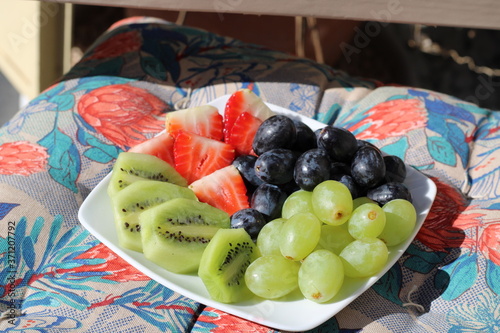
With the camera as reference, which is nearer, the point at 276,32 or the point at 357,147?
the point at 357,147

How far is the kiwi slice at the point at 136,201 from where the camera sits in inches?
33.4

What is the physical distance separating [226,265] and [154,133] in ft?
1.47

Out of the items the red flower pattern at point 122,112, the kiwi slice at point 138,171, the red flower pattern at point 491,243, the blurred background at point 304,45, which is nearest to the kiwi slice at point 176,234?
the kiwi slice at point 138,171

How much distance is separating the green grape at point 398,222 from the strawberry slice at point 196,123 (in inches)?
14.3

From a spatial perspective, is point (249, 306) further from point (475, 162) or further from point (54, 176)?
point (475, 162)

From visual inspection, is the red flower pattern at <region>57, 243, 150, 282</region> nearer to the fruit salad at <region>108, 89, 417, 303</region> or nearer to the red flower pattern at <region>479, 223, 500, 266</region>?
the fruit salad at <region>108, 89, 417, 303</region>

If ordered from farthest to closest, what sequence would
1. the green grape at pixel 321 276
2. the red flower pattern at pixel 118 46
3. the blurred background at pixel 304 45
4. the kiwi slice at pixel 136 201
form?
the blurred background at pixel 304 45, the red flower pattern at pixel 118 46, the kiwi slice at pixel 136 201, the green grape at pixel 321 276

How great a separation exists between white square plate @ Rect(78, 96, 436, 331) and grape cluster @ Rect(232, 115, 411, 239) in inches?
3.0

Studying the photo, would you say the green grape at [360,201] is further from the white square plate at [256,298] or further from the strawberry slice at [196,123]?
the strawberry slice at [196,123]

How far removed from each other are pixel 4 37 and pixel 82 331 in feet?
4.05

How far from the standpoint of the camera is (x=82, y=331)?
767mm

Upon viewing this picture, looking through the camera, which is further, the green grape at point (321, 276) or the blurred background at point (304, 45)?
the blurred background at point (304, 45)

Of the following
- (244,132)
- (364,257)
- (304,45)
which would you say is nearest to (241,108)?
(244,132)

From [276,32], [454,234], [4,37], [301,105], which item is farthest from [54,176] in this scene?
→ [276,32]
